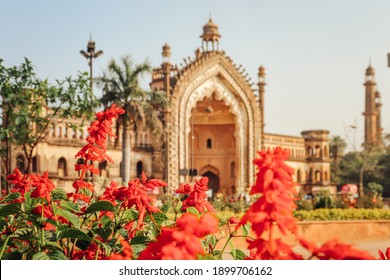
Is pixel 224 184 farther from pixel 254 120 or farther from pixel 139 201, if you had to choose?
pixel 139 201

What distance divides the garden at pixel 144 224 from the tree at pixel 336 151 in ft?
119

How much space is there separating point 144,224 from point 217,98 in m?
24.2

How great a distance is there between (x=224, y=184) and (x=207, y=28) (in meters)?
7.50

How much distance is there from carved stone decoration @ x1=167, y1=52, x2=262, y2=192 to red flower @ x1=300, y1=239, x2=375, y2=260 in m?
22.2

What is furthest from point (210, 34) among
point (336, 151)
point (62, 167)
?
point (336, 151)

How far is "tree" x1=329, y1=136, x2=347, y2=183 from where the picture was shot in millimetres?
38281

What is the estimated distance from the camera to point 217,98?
26.6 m

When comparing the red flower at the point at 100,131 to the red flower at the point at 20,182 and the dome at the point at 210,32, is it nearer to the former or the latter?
the red flower at the point at 20,182

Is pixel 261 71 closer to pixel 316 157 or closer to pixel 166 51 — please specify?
pixel 166 51

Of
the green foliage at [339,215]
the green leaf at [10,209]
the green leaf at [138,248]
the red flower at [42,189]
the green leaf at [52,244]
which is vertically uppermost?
the red flower at [42,189]

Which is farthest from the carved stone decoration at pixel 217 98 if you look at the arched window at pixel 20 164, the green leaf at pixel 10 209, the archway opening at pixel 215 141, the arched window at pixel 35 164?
the green leaf at pixel 10 209

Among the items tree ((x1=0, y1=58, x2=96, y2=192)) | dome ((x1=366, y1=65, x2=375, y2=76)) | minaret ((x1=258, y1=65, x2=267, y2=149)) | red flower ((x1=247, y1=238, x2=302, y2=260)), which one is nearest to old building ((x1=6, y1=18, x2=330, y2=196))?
minaret ((x1=258, y1=65, x2=267, y2=149))

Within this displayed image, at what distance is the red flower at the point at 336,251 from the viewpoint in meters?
1.35
